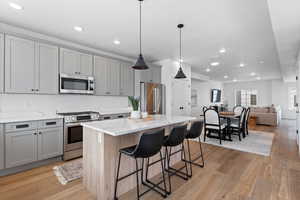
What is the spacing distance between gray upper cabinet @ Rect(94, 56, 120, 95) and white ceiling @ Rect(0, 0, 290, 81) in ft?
1.51

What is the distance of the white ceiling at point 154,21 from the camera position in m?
2.26

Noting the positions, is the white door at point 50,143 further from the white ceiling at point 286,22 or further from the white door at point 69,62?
the white ceiling at point 286,22

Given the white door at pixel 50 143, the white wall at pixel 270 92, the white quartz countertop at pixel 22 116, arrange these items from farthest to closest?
the white wall at pixel 270 92 → the white door at pixel 50 143 → the white quartz countertop at pixel 22 116

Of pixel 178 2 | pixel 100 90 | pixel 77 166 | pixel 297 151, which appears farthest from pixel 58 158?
pixel 297 151

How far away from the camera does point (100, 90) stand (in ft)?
12.8

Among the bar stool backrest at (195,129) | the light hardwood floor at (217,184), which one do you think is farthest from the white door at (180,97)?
the bar stool backrest at (195,129)

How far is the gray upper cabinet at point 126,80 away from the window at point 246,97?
1053 centimetres

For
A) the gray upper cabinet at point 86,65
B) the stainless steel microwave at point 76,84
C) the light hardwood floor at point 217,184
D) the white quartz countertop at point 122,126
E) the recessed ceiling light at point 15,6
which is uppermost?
the recessed ceiling light at point 15,6

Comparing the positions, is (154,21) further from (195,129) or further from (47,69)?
(47,69)

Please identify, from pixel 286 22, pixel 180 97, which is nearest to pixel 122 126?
pixel 286 22

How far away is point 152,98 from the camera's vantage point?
4.80 m

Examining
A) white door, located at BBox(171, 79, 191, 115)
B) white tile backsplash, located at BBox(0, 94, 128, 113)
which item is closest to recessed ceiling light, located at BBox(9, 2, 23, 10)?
white tile backsplash, located at BBox(0, 94, 128, 113)

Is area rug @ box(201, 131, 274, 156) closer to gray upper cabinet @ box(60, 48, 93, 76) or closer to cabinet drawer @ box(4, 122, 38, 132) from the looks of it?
gray upper cabinet @ box(60, 48, 93, 76)

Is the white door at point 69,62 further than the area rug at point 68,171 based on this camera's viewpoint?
Yes
